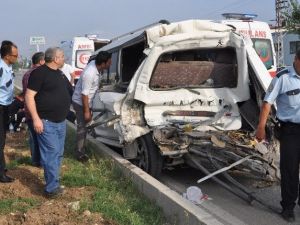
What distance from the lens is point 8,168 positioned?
680 centimetres

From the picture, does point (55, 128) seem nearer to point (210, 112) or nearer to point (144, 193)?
point (144, 193)

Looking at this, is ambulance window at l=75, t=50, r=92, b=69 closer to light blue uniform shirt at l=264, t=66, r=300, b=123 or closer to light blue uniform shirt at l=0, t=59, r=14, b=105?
light blue uniform shirt at l=0, t=59, r=14, b=105

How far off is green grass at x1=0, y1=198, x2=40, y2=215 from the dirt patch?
0.06 meters

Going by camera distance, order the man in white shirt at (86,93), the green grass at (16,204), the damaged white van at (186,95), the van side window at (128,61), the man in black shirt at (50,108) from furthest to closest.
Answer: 1. the van side window at (128,61)
2. the man in white shirt at (86,93)
3. the damaged white van at (186,95)
4. the man in black shirt at (50,108)
5. the green grass at (16,204)

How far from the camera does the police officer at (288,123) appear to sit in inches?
199

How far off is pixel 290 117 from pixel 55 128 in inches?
97.3

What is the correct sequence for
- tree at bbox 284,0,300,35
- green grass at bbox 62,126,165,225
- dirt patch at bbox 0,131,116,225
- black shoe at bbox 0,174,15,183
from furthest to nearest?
tree at bbox 284,0,300,35, black shoe at bbox 0,174,15,183, green grass at bbox 62,126,165,225, dirt patch at bbox 0,131,116,225

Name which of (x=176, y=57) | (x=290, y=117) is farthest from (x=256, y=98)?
(x=290, y=117)

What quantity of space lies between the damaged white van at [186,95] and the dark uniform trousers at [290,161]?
969 mm

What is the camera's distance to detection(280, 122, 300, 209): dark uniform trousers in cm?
513

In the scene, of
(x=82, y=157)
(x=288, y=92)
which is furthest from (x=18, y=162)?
(x=288, y=92)

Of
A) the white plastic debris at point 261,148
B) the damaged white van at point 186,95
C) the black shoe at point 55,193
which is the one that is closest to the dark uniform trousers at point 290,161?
the white plastic debris at point 261,148

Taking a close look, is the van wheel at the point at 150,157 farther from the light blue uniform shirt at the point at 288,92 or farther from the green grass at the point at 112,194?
the light blue uniform shirt at the point at 288,92

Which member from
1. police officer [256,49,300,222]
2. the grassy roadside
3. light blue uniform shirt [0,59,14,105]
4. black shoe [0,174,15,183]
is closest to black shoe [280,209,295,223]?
police officer [256,49,300,222]
